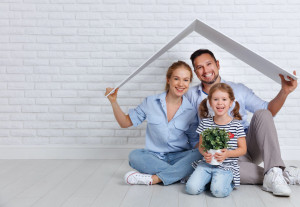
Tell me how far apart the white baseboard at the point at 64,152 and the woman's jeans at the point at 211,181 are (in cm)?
116

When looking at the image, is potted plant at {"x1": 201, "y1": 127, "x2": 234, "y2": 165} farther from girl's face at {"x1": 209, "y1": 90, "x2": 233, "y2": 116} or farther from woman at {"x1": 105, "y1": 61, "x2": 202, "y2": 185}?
woman at {"x1": 105, "y1": 61, "x2": 202, "y2": 185}

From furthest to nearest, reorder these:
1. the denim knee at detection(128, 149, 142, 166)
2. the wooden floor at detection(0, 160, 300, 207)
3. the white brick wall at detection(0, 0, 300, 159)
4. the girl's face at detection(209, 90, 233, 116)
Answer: the white brick wall at detection(0, 0, 300, 159) < the denim knee at detection(128, 149, 142, 166) < the girl's face at detection(209, 90, 233, 116) < the wooden floor at detection(0, 160, 300, 207)

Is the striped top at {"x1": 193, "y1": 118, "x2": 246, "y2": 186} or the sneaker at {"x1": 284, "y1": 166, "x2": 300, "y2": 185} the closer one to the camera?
the striped top at {"x1": 193, "y1": 118, "x2": 246, "y2": 186}

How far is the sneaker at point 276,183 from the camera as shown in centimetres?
215

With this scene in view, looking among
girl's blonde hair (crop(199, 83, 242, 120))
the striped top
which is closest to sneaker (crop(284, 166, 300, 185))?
the striped top

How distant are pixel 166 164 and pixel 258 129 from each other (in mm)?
660

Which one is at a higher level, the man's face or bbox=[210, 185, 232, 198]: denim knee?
the man's face

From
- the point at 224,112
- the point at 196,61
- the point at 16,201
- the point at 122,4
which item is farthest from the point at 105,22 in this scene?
the point at 16,201

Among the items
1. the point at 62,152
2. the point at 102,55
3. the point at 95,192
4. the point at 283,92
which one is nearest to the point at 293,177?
the point at 283,92

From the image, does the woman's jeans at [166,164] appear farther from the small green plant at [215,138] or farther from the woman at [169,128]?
the small green plant at [215,138]

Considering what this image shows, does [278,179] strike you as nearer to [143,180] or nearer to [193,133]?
[193,133]

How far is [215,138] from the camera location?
2182 millimetres

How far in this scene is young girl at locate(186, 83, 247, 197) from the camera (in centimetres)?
221

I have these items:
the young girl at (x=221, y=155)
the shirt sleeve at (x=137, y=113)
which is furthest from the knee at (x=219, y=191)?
the shirt sleeve at (x=137, y=113)
